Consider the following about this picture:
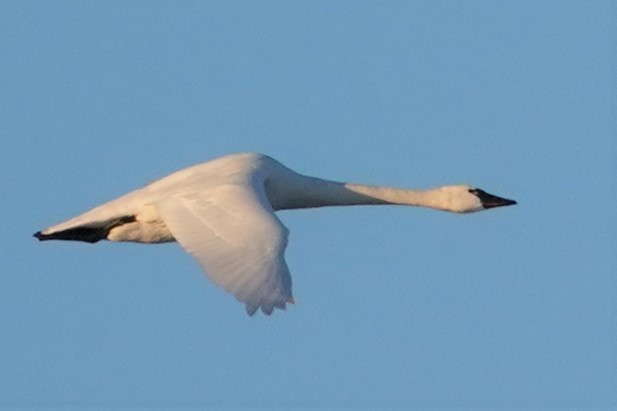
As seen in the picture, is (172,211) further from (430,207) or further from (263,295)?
(430,207)

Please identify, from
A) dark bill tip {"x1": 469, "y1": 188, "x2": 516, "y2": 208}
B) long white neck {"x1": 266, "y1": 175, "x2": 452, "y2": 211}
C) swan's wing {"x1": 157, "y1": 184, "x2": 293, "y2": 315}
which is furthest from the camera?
dark bill tip {"x1": 469, "y1": 188, "x2": 516, "y2": 208}

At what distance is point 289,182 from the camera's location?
24.4 metres

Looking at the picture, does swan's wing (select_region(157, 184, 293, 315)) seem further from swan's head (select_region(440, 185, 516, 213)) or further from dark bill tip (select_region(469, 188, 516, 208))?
dark bill tip (select_region(469, 188, 516, 208))

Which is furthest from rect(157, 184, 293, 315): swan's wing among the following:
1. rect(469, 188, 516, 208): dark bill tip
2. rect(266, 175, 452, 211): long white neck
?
rect(469, 188, 516, 208): dark bill tip

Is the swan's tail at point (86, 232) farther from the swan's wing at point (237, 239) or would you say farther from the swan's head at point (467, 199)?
the swan's head at point (467, 199)

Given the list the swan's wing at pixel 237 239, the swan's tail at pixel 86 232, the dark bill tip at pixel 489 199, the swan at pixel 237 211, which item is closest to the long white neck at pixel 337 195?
the swan at pixel 237 211

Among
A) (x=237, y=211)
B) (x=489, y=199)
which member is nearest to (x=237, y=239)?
(x=237, y=211)

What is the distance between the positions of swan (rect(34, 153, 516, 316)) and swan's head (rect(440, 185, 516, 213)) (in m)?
0.01

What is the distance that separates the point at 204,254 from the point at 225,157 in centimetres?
428

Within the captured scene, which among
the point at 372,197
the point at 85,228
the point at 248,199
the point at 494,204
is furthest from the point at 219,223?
the point at 494,204

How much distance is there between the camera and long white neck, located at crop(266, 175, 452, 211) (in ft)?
79.9

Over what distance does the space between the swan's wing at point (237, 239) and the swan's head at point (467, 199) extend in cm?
434

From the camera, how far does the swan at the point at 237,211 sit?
19.8 meters

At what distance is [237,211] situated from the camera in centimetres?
2148
